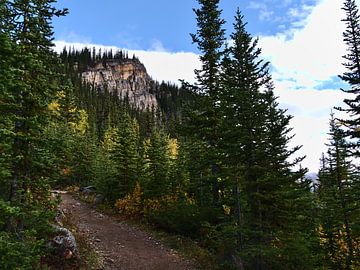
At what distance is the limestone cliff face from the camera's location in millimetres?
156375

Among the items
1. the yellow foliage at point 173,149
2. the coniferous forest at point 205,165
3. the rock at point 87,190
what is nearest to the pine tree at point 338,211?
the coniferous forest at point 205,165

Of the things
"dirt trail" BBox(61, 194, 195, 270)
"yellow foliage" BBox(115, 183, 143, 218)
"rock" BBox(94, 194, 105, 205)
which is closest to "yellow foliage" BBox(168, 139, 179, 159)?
"rock" BBox(94, 194, 105, 205)

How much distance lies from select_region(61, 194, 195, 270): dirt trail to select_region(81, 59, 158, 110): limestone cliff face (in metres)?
131

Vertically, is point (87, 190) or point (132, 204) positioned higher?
point (87, 190)

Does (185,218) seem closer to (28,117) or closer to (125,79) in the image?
(28,117)

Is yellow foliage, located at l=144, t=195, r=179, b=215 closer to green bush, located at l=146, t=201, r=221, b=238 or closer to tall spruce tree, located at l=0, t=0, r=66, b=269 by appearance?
green bush, located at l=146, t=201, r=221, b=238

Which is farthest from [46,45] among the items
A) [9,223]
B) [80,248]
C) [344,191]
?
[344,191]

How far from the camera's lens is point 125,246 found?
726 inches

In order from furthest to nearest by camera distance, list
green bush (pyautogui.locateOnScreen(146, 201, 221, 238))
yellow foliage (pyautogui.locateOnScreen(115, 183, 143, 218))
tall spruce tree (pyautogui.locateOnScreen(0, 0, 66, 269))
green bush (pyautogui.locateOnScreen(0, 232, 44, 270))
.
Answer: yellow foliage (pyautogui.locateOnScreen(115, 183, 143, 218)) → green bush (pyautogui.locateOnScreen(146, 201, 221, 238)) → tall spruce tree (pyautogui.locateOnScreen(0, 0, 66, 269)) → green bush (pyautogui.locateOnScreen(0, 232, 44, 270))

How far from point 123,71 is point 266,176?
16456 cm

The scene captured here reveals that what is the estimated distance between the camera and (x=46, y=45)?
10.9 metres

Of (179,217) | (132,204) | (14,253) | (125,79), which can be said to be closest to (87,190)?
(132,204)

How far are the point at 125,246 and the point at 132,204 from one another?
6537 mm

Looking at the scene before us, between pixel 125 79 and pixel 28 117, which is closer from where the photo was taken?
pixel 28 117
